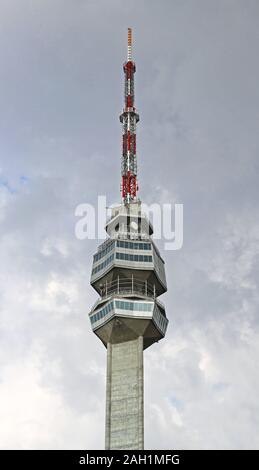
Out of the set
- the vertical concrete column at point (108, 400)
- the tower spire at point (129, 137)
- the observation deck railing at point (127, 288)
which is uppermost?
the tower spire at point (129, 137)

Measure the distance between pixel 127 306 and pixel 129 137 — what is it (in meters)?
47.1

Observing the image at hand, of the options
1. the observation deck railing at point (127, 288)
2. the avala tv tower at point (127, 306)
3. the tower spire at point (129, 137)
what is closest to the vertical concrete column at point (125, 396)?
the avala tv tower at point (127, 306)

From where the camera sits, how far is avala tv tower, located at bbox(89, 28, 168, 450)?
477ft

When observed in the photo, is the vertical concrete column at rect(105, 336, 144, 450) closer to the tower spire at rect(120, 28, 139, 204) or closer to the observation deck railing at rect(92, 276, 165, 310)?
the observation deck railing at rect(92, 276, 165, 310)

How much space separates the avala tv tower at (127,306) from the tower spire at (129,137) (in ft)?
0.76

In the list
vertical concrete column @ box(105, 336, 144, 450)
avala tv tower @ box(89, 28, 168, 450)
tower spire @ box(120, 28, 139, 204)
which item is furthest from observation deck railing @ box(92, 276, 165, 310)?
tower spire @ box(120, 28, 139, 204)

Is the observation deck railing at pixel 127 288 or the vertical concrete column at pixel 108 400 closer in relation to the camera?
the vertical concrete column at pixel 108 400

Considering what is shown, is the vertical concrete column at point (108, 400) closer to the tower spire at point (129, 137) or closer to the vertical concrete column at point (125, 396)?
the vertical concrete column at point (125, 396)

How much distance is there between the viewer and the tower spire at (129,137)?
17575 centimetres

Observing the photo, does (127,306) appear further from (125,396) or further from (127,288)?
(125,396)
